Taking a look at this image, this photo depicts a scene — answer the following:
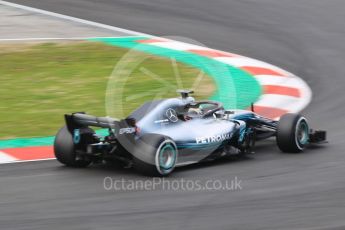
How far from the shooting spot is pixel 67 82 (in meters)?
13.5

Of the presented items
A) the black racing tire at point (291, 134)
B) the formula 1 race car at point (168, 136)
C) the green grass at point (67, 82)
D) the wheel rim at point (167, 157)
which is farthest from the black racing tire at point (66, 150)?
the black racing tire at point (291, 134)

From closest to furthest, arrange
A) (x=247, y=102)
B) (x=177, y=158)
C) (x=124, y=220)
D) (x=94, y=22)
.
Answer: (x=124, y=220)
(x=177, y=158)
(x=247, y=102)
(x=94, y=22)

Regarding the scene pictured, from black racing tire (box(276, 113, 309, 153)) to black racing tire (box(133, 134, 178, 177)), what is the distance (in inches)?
66.6

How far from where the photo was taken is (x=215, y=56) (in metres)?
15.1

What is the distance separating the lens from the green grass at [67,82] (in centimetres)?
1151

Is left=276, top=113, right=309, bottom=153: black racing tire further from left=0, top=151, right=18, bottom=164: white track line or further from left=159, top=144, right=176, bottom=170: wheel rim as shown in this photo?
left=0, top=151, right=18, bottom=164: white track line

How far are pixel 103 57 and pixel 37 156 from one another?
569 centimetres

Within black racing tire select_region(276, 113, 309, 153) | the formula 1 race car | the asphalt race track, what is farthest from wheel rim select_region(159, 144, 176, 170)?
black racing tire select_region(276, 113, 309, 153)

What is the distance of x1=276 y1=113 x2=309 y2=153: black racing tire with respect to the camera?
9.60 m

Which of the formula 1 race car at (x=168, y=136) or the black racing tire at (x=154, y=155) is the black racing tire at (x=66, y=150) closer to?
the formula 1 race car at (x=168, y=136)

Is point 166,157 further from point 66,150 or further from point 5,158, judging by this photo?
point 5,158

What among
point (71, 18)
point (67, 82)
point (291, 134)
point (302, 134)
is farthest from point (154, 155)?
point (71, 18)

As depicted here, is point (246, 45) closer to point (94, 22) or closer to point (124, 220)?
point (94, 22)

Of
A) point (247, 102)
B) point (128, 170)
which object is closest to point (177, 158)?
point (128, 170)
